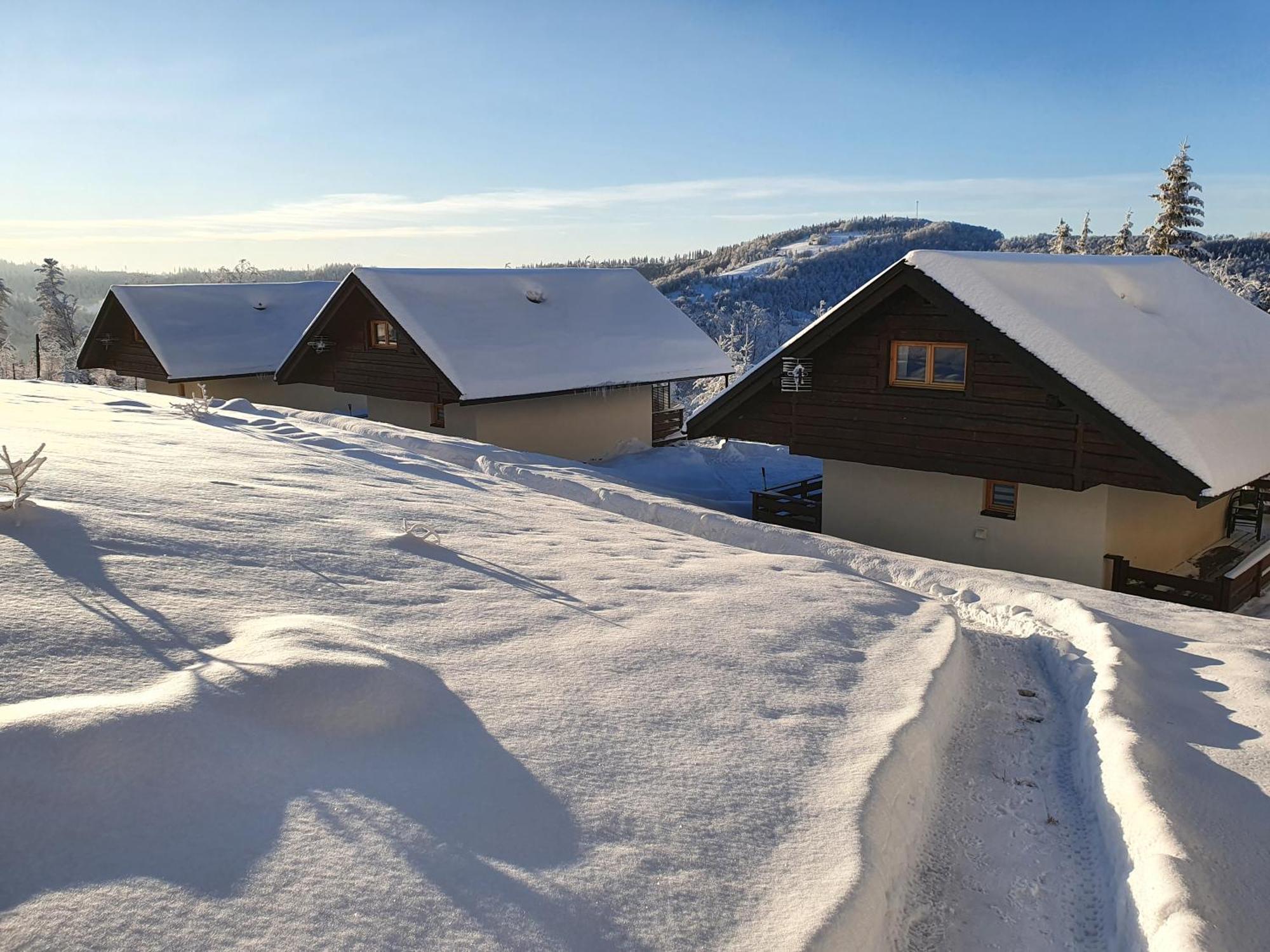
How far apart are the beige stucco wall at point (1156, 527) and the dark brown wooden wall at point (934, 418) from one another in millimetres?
1311

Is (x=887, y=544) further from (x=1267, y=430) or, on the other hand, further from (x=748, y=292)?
(x=748, y=292)

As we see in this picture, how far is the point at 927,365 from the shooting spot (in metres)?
14.5

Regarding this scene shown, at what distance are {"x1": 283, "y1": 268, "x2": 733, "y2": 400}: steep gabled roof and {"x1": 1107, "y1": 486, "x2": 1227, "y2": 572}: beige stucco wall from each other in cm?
1304

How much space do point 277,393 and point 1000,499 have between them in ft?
83.0

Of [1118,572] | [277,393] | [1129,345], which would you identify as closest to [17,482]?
[1118,572]

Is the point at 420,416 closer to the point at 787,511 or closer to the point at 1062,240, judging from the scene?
the point at 787,511

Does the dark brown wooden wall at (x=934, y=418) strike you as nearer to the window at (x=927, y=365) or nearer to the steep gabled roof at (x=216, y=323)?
the window at (x=927, y=365)

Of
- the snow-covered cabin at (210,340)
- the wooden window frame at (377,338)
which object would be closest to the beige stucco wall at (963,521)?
the wooden window frame at (377,338)

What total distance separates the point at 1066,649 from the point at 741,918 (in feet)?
19.8

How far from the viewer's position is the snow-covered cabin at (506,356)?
21906 millimetres

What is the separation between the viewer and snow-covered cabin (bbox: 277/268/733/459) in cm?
2191

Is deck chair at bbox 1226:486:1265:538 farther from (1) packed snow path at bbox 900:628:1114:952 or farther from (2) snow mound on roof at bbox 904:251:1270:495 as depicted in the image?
(1) packed snow path at bbox 900:628:1114:952

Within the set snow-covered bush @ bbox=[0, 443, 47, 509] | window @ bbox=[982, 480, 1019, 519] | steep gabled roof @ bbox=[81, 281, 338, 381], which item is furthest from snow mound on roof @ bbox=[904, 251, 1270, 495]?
steep gabled roof @ bbox=[81, 281, 338, 381]

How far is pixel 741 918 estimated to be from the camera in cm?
422
